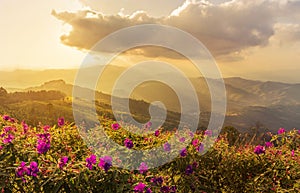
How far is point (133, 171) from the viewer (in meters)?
4.10

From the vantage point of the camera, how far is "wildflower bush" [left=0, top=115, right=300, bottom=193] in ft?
11.3

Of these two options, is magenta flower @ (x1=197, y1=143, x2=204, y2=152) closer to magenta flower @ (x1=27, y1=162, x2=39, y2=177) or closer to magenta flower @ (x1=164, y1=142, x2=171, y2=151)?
magenta flower @ (x1=164, y1=142, x2=171, y2=151)

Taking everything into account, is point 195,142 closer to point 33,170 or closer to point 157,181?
point 157,181

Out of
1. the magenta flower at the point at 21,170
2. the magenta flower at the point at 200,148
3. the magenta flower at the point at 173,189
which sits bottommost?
the magenta flower at the point at 173,189

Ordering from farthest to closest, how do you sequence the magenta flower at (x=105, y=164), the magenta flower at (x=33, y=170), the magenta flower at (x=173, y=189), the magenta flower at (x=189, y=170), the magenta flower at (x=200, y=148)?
the magenta flower at (x=200, y=148) → the magenta flower at (x=189, y=170) → the magenta flower at (x=173, y=189) → the magenta flower at (x=105, y=164) → the magenta flower at (x=33, y=170)

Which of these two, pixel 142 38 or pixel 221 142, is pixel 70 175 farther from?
pixel 142 38

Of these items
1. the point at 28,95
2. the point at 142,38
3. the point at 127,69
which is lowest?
the point at 28,95

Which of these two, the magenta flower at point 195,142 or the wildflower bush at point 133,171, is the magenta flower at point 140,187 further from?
the magenta flower at point 195,142

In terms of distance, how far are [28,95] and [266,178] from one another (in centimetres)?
3837

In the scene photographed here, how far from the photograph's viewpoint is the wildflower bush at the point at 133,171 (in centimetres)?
345

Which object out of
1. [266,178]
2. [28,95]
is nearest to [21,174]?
[266,178]

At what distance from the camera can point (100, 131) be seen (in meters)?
5.14

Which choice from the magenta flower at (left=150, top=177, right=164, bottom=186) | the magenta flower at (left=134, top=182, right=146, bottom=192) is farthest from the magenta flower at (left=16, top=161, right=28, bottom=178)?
the magenta flower at (left=150, top=177, right=164, bottom=186)

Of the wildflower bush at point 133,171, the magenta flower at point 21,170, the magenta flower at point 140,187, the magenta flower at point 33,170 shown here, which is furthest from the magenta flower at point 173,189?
the magenta flower at point 21,170
